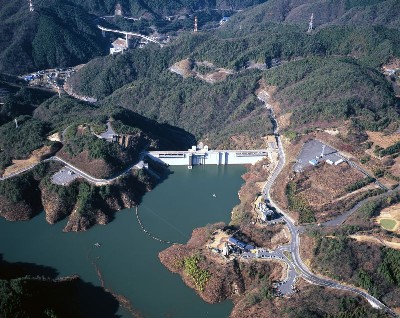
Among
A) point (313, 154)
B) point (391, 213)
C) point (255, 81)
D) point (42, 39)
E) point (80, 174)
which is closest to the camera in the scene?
point (391, 213)

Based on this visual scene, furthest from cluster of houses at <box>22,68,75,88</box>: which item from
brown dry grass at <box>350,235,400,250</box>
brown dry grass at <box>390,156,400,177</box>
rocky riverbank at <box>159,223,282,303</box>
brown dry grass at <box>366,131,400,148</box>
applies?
brown dry grass at <box>350,235,400,250</box>

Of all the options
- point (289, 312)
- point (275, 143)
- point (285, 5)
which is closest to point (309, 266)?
point (289, 312)

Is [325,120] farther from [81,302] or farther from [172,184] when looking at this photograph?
[81,302]

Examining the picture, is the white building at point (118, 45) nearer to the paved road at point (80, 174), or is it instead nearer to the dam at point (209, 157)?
the dam at point (209, 157)

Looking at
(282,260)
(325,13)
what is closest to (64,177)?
(282,260)

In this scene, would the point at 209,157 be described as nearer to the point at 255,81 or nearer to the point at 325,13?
the point at 255,81

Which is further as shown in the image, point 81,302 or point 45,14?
point 45,14
